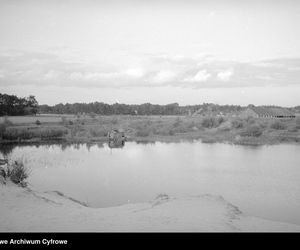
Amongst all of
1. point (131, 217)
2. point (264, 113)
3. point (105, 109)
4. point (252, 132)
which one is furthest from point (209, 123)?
point (105, 109)

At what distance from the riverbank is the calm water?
6.45 feet

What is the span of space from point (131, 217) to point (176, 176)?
9424 millimetres

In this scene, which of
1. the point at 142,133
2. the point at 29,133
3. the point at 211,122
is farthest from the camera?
the point at 211,122

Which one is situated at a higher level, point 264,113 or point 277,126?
point 264,113

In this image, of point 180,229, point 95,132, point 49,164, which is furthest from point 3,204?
point 95,132

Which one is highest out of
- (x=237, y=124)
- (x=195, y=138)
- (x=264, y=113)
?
(x=264, y=113)

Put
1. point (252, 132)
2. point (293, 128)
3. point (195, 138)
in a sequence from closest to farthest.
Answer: point (252, 132) < point (195, 138) < point (293, 128)

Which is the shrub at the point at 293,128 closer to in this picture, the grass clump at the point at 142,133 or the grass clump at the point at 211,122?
the grass clump at the point at 211,122

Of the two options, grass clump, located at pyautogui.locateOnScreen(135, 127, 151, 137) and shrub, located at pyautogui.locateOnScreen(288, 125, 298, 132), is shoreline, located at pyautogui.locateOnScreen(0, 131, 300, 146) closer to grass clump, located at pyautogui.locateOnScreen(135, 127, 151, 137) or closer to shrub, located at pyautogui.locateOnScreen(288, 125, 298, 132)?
grass clump, located at pyautogui.locateOnScreen(135, 127, 151, 137)

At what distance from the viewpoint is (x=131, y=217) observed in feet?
36.1

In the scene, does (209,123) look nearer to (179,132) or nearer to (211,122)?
(211,122)

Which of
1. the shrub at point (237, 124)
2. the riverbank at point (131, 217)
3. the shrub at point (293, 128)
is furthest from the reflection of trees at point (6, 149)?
the shrub at point (293, 128)

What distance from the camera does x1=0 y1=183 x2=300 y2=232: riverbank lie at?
9820 mm

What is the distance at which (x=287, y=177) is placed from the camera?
64.3ft
